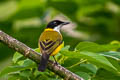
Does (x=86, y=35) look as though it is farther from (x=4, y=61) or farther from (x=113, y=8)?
(x=4, y=61)

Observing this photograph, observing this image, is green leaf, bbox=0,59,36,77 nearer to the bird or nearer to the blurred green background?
the bird

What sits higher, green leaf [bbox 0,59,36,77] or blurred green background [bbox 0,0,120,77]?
green leaf [bbox 0,59,36,77]

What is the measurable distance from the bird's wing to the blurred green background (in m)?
1.14

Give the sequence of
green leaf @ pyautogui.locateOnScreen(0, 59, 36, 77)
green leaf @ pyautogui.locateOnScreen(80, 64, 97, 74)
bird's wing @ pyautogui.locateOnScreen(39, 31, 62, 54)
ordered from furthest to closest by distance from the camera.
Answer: bird's wing @ pyautogui.locateOnScreen(39, 31, 62, 54), green leaf @ pyautogui.locateOnScreen(80, 64, 97, 74), green leaf @ pyautogui.locateOnScreen(0, 59, 36, 77)

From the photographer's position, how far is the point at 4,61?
18.9 ft

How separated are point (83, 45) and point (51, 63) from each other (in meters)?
0.37

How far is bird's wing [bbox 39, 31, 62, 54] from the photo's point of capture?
3.83 m

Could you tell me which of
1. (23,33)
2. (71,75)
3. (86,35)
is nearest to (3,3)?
(23,33)

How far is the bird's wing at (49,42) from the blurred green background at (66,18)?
44.8 inches

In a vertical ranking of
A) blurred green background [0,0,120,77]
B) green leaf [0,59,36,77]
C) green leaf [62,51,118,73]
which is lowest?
blurred green background [0,0,120,77]

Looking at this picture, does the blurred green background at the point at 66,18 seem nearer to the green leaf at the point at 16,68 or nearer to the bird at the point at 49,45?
the bird at the point at 49,45

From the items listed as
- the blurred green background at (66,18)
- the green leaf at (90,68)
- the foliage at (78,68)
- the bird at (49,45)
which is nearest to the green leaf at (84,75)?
the foliage at (78,68)

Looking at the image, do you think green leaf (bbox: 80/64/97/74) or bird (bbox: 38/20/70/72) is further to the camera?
green leaf (bbox: 80/64/97/74)

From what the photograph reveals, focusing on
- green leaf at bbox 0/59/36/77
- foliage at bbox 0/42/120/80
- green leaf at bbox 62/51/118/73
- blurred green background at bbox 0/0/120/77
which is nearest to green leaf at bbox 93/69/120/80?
foliage at bbox 0/42/120/80
